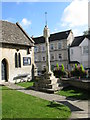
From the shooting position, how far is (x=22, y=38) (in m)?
21.7

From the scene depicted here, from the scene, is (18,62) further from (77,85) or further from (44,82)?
(77,85)

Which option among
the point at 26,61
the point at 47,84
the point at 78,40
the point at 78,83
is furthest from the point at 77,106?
the point at 78,40

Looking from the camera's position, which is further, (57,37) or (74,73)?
(57,37)

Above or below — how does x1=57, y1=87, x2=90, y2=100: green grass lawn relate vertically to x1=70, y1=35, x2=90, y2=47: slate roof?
below

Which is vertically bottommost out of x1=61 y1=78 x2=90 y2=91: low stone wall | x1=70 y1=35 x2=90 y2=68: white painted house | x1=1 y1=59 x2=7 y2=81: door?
x1=61 y1=78 x2=90 y2=91: low stone wall

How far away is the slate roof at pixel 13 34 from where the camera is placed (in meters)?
19.0

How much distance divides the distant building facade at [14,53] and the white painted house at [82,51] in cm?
1931

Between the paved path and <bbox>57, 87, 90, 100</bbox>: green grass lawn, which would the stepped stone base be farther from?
the paved path

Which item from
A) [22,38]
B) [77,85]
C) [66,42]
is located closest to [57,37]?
[66,42]

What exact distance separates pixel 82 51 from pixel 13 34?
21924mm

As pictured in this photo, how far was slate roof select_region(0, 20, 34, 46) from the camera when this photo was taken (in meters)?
19.0

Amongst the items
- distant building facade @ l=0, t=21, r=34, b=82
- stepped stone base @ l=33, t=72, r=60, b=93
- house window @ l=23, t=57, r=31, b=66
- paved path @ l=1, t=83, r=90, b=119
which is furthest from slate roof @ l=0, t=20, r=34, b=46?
paved path @ l=1, t=83, r=90, b=119

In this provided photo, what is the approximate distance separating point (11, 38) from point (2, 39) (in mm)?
1615

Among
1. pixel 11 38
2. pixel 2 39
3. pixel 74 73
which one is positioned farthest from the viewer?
pixel 74 73
